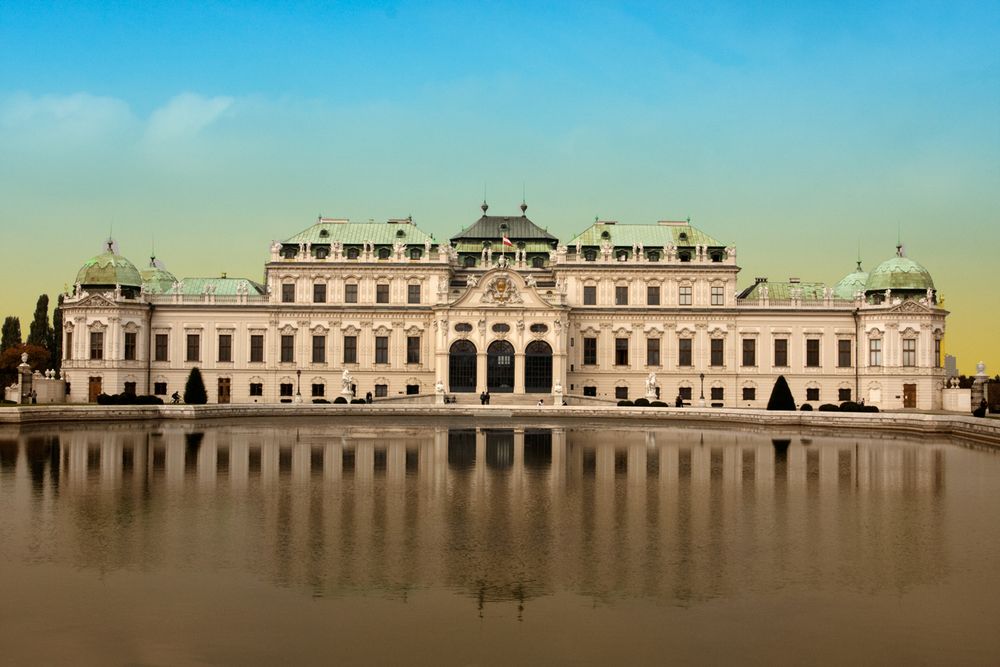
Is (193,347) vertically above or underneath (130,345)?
underneath

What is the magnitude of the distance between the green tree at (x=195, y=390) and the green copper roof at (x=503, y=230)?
28.1 m

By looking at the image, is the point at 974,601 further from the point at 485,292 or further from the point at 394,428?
the point at 485,292

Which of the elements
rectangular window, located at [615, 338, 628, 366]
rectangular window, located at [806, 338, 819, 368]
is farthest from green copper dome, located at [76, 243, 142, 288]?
rectangular window, located at [806, 338, 819, 368]

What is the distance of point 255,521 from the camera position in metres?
25.9

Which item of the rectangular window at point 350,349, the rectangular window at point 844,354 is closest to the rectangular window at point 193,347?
the rectangular window at point 350,349

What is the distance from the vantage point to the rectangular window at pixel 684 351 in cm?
8988

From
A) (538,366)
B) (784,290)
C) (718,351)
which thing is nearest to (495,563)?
(538,366)

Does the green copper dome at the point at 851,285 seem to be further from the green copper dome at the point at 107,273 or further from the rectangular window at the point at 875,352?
the green copper dome at the point at 107,273

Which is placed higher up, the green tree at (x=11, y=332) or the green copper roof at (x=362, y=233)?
the green copper roof at (x=362, y=233)

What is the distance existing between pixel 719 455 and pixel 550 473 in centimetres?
1076

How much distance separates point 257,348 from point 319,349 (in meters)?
5.56

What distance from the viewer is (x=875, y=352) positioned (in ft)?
289

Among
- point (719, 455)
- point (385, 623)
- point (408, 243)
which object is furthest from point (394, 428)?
point (385, 623)

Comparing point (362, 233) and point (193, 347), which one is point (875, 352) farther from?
point (193, 347)
